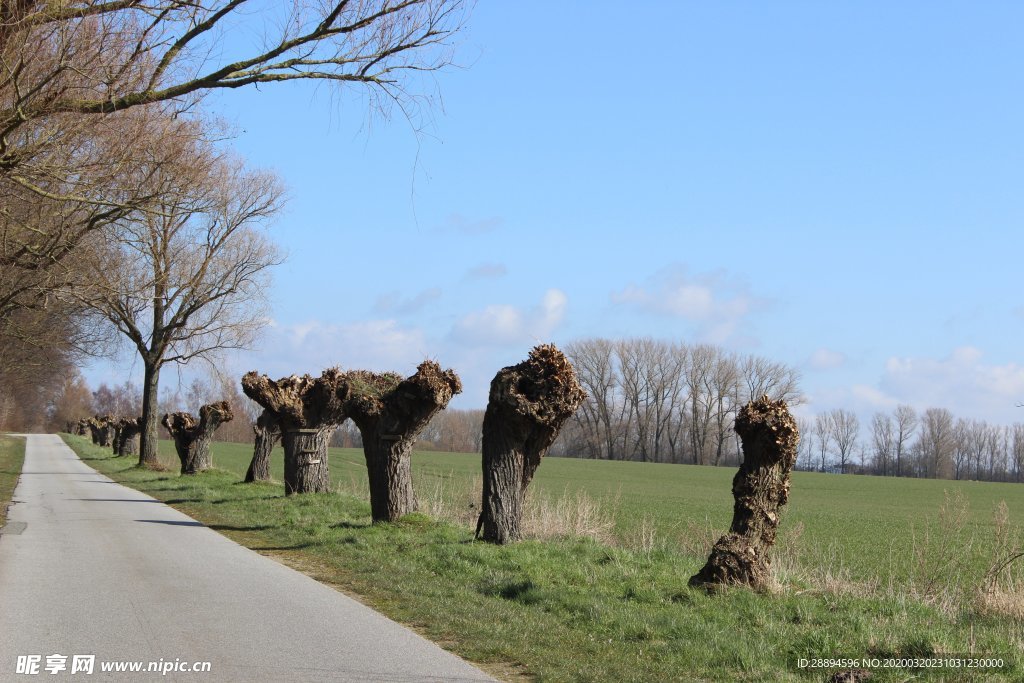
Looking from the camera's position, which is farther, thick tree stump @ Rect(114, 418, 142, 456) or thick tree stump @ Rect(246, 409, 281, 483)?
thick tree stump @ Rect(114, 418, 142, 456)

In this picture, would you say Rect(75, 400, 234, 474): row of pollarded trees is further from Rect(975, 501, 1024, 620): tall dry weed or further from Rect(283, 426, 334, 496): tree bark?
Rect(975, 501, 1024, 620): tall dry weed

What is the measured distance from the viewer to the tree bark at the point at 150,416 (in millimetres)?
36688

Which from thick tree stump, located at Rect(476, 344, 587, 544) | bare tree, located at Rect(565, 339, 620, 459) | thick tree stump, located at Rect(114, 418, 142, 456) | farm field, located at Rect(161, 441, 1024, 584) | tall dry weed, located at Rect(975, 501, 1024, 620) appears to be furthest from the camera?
bare tree, located at Rect(565, 339, 620, 459)

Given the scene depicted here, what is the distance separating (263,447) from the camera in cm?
2752

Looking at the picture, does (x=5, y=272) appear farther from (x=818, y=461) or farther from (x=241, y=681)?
(x=818, y=461)

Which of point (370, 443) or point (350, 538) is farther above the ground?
point (370, 443)

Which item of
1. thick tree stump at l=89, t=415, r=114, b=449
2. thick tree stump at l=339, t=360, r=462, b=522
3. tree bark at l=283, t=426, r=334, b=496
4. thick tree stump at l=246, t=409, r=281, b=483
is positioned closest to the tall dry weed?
thick tree stump at l=339, t=360, r=462, b=522

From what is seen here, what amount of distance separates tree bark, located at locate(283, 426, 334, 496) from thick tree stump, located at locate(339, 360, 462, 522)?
5466 mm

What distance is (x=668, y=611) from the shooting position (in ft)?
29.1

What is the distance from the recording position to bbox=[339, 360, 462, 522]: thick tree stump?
16.4 meters

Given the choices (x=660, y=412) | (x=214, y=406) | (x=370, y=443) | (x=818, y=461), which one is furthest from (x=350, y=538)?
(x=818, y=461)

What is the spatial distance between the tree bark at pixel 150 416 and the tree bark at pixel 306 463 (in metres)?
16.4

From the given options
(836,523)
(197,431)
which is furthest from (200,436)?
(836,523)

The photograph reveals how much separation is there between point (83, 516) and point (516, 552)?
32.2ft
